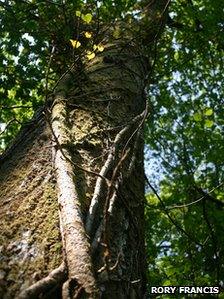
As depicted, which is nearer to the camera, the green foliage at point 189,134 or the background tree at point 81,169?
the background tree at point 81,169

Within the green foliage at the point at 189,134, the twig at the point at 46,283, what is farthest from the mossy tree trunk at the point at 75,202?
the green foliage at the point at 189,134

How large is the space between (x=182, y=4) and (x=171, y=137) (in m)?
2.76

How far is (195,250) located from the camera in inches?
284

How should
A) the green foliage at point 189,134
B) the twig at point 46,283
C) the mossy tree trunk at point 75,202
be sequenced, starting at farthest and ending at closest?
the green foliage at point 189,134 < the mossy tree trunk at point 75,202 < the twig at point 46,283

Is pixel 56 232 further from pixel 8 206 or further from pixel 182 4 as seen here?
pixel 182 4

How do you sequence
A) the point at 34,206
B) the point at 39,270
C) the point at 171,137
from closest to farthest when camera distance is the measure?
the point at 39,270
the point at 34,206
the point at 171,137

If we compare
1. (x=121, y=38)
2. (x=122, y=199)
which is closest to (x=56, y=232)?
(x=122, y=199)

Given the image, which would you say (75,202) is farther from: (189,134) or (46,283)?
(189,134)

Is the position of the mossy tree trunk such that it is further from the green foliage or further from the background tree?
the green foliage

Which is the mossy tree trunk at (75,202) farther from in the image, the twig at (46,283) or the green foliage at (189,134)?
the green foliage at (189,134)

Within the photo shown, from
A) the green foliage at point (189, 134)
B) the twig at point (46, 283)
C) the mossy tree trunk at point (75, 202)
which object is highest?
the green foliage at point (189, 134)

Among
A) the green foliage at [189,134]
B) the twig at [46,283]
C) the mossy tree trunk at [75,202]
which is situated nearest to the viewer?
the twig at [46,283]

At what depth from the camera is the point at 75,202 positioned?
5.30 ft

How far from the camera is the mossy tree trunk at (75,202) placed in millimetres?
1312
